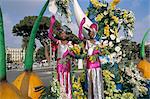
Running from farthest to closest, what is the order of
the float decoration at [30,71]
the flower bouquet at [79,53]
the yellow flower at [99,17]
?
the yellow flower at [99,17] < the flower bouquet at [79,53] < the float decoration at [30,71]

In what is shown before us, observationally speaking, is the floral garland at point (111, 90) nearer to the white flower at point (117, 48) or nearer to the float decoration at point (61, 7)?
the white flower at point (117, 48)

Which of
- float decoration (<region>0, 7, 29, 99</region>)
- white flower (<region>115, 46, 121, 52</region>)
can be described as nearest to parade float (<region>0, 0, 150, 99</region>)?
white flower (<region>115, 46, 121, 52</region>)

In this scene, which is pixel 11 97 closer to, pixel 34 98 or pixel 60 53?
pixel 34 98

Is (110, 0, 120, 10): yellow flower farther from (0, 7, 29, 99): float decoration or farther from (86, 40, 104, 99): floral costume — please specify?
(0, 7, 29, 99): float decoration

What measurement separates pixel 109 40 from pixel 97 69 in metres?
0.43

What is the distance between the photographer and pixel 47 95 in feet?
15.0

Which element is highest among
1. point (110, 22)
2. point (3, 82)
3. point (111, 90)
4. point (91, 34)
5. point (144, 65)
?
point (110, 22)

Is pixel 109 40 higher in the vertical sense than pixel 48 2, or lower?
lower

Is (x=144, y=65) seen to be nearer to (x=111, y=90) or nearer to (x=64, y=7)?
(x=111, y=90)

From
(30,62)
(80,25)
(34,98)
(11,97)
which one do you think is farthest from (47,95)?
(11,97)

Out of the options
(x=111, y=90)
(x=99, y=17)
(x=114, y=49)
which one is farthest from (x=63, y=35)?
(x=111, y=90)

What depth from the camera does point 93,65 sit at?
4559mm

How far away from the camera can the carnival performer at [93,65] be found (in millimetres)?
4531

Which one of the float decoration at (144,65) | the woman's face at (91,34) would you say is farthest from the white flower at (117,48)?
the float decoration at (144,65)
